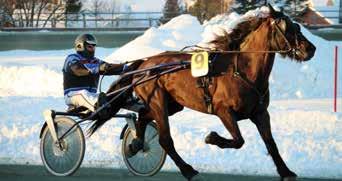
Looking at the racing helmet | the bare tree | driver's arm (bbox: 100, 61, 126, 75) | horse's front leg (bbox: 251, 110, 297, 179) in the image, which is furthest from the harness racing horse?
the bare tree

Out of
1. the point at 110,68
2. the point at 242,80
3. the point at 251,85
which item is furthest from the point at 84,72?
the point at 251,85

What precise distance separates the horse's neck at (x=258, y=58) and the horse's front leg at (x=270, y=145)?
1.38 feet

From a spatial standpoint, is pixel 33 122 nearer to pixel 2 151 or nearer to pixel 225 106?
pixel 2 151

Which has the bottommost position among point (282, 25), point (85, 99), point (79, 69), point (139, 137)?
point (139, 137)

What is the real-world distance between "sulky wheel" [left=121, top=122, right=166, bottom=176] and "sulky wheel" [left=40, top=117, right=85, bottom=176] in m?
0.66

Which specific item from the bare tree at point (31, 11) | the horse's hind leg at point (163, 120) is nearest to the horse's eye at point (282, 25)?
the horse's hind leg at point (163, 120)

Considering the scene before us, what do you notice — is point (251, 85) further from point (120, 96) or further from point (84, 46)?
point (84, 46)

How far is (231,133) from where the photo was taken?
333 inches

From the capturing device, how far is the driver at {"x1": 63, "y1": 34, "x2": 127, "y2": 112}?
32.3 feet

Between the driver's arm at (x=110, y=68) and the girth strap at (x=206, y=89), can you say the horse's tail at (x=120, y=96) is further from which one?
the girth strap at (x=206, y=89)

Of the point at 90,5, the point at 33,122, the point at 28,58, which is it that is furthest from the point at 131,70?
the point at 90,5

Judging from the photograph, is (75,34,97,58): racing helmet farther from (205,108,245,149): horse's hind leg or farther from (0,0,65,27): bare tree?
(0,0,65,27): bare tree

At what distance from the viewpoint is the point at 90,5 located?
222ft

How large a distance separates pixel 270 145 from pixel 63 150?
9.67 feet
